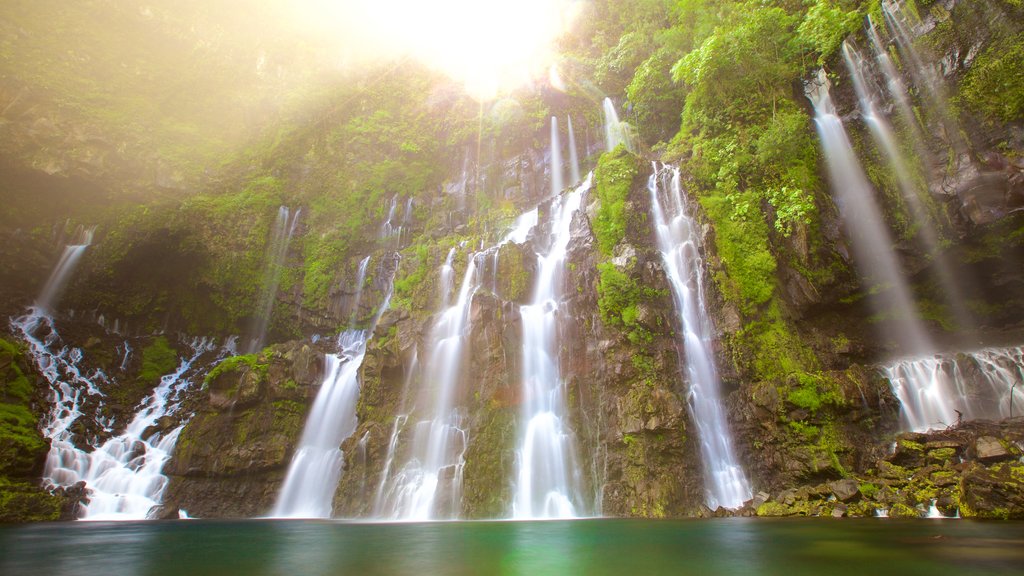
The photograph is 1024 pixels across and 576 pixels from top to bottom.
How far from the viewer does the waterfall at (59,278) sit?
76.4 ft

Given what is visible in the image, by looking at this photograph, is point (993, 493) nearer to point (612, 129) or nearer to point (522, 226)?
point (522, 226)

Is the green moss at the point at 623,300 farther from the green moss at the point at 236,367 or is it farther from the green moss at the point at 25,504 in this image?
the green moss at the point at 25,504

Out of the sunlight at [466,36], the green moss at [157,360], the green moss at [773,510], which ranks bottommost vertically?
the green moss at [773,510]

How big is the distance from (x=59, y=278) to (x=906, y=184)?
3522 centimetres

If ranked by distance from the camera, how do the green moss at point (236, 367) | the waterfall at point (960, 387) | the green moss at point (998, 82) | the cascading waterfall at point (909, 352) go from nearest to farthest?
the waterfall at point (960, 387)
the cascading waterfall at point (909, 352)
the green moss at point (998, 82)
the green moss at point (236, 367)

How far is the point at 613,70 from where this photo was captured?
1057 inches

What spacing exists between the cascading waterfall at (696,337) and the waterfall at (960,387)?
477 centimetres

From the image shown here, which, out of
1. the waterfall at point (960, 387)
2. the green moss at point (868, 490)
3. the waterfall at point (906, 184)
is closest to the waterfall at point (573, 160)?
the waterfall at point (906, 184)

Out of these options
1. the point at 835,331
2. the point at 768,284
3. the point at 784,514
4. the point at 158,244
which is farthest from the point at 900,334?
the point at 158,244

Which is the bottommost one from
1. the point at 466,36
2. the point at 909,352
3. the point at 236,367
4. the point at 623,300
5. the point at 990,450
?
the point at 990,450

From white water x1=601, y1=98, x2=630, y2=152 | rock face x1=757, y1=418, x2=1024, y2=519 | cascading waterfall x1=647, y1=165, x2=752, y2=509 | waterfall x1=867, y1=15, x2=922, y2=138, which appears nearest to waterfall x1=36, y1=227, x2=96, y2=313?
white water x1=601, y1=98, x2=630, y2=152

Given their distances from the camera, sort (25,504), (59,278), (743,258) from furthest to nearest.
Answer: (59,278) < (743,258) < (25,504)

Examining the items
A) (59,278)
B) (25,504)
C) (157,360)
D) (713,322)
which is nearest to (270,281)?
(157,360)

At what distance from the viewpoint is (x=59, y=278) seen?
920 inches
